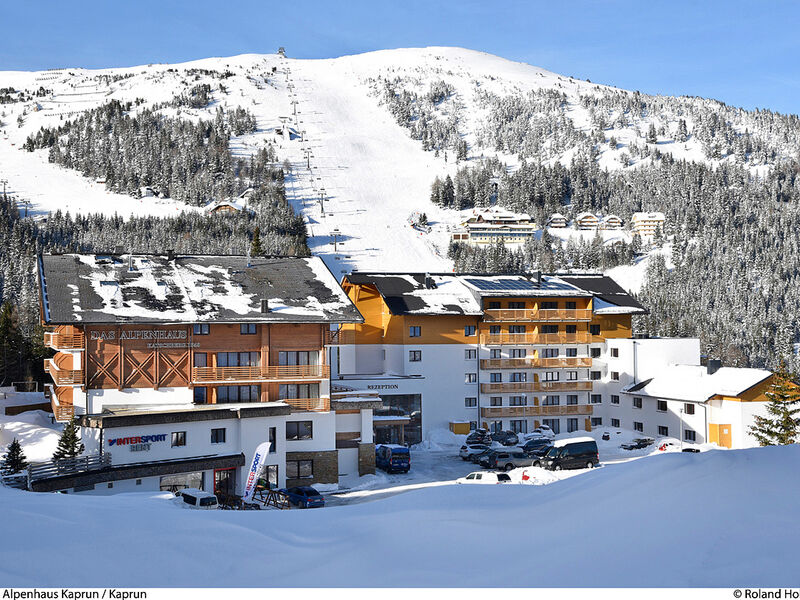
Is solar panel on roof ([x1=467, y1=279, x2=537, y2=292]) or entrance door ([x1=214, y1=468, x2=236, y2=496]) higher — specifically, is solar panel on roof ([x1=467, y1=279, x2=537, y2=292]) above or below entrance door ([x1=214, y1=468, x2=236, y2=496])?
above

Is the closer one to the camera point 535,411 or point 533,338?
point 535,411

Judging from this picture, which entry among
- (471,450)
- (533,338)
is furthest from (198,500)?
(533,338)

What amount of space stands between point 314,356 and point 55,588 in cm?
3169

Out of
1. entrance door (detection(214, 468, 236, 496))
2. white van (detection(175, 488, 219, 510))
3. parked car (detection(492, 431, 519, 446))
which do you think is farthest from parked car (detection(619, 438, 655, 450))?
white van (detection(175, 488, 219, 510))

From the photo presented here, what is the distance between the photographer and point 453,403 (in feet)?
187

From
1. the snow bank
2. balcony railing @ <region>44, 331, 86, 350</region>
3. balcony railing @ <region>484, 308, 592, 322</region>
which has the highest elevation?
balcony railing @ <region>484, 308, 592, 322</region>

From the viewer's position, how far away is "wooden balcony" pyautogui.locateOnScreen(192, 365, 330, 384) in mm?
39938

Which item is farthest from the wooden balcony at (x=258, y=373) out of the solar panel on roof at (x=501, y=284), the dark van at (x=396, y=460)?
the solar panel on roof at (x=501, y=284)

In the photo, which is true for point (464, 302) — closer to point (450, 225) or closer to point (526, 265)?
point (526, 265)

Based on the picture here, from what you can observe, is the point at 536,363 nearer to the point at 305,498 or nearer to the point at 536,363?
the point at 536,363

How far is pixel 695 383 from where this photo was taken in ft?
176

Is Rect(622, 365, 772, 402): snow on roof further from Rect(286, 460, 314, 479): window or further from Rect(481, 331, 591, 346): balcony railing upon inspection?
Rect(286, 460, 314, 479): window

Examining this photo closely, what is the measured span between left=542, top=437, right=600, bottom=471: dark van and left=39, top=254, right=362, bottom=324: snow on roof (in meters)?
13.9

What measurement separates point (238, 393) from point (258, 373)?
5.34 feet
